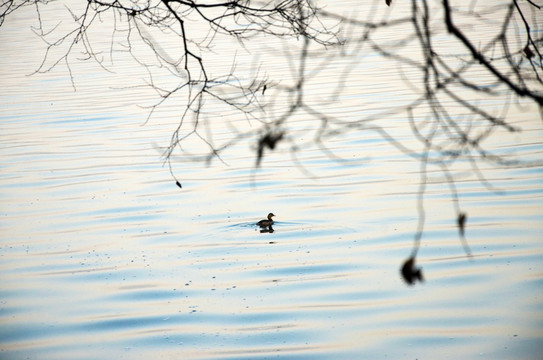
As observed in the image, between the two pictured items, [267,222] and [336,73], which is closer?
[267,222]

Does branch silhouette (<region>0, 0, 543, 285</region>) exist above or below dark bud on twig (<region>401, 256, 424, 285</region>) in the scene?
above

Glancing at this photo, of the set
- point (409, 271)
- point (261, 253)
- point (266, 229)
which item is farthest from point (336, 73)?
point (409, 271)

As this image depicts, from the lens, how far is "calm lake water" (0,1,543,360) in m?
7.05

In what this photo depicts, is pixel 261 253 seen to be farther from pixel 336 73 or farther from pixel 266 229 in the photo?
pixel 336 73

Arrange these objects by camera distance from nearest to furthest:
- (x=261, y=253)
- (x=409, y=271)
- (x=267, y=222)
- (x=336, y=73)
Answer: (x=409, y=271) → (x=261, y=253) → (x=267, y=222) → (x=336, y=73)

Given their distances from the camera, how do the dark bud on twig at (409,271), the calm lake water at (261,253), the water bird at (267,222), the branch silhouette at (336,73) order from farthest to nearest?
the water bird at (267,222) < the calm lake water at (261,253) < the branch silhouette at (336,73) < the dark bud on twig at (409,271)

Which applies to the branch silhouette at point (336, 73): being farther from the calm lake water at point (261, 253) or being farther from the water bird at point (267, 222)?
the water bird at point (267, 222)

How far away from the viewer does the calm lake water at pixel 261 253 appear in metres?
7.05

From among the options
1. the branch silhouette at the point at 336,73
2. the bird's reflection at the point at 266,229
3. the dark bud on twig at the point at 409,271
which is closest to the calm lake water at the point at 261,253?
the bird's reflection at the point at 266,229

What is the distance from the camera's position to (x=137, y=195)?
11.6 metres

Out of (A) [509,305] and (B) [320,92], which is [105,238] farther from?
(B) [320,92]

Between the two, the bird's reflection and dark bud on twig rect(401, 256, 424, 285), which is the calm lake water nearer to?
the bird's reflection

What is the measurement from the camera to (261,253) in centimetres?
912

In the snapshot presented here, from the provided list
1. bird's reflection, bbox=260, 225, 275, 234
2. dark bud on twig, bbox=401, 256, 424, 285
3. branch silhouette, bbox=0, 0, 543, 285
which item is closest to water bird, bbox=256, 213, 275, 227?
bird's reflection, bbox=260, 225, 275, 234
